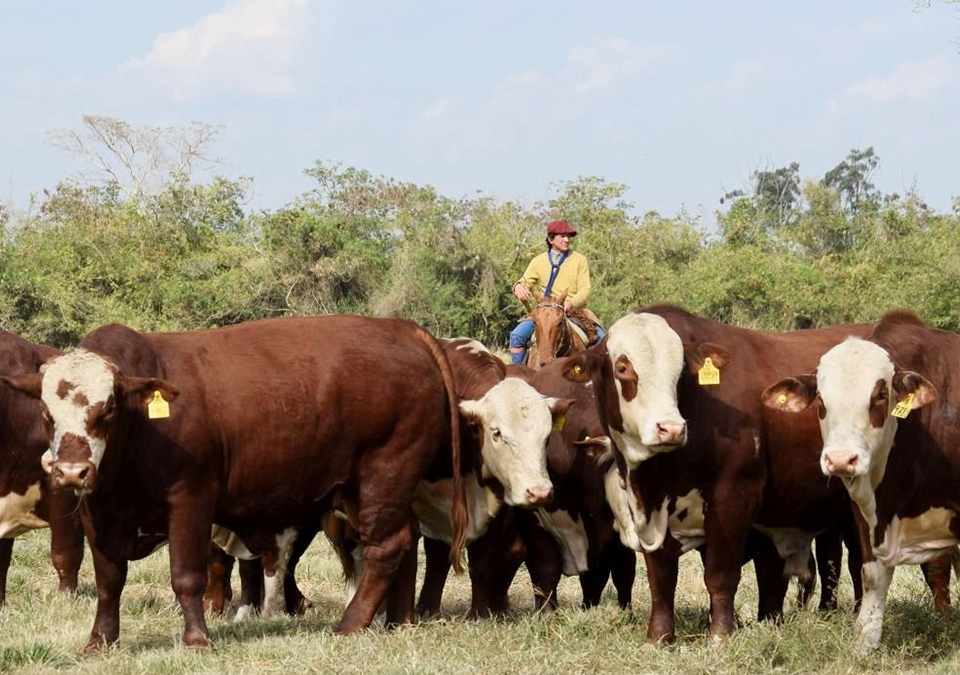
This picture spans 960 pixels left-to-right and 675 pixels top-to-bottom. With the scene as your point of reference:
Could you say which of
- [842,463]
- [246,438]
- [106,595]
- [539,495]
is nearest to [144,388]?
[246,438]

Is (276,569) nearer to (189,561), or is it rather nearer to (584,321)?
(189,561)

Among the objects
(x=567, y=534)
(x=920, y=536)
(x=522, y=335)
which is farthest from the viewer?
(x=522, y=335)

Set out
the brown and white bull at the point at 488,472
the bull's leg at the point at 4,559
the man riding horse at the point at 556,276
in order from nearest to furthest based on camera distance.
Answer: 1. the brown and white bull at the point at 488,472
2. the bull's leg at the point at 4,559
3. the man riding horse at the point at 556,276

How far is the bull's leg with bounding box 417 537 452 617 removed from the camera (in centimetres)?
852

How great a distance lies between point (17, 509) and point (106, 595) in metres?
1.65

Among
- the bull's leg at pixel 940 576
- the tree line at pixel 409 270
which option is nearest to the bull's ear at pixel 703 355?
the bull's leg at pixel 940 576

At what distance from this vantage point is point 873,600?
6781mm

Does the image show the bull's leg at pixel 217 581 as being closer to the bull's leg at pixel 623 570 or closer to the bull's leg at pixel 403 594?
the bull's leg at pixel 403 594

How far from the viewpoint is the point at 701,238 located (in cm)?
3797

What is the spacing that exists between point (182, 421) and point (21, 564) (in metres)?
3.60

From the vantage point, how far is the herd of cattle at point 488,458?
681 cm

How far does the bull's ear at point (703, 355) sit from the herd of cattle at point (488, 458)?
12 mm

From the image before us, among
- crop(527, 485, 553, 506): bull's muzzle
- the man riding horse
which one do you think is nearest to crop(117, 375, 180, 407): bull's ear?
crop(527, 485, 553, 506): bull's muzzle

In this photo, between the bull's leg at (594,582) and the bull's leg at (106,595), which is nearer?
the bull's leg at (106,595)
